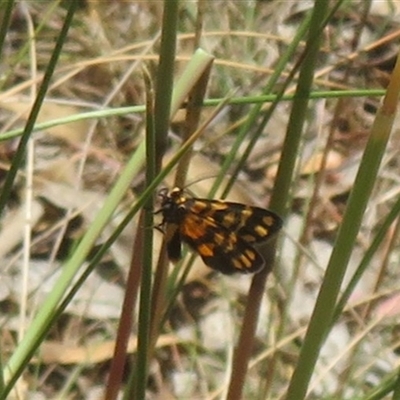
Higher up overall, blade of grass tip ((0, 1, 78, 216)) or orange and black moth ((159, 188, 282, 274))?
blade of grass tip ((0, 1, 78, 216))

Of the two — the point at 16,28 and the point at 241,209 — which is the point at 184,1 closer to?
the point at 16,28

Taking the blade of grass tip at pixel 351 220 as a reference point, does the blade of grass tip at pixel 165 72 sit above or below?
above

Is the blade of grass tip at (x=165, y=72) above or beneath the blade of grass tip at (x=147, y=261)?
above

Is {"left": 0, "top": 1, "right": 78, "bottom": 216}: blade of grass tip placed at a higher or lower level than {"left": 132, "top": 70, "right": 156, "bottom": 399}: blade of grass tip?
higher

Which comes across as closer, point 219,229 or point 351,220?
point 351,220

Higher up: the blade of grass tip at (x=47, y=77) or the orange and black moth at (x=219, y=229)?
the blade of grass tip at (x=47, y=77)
